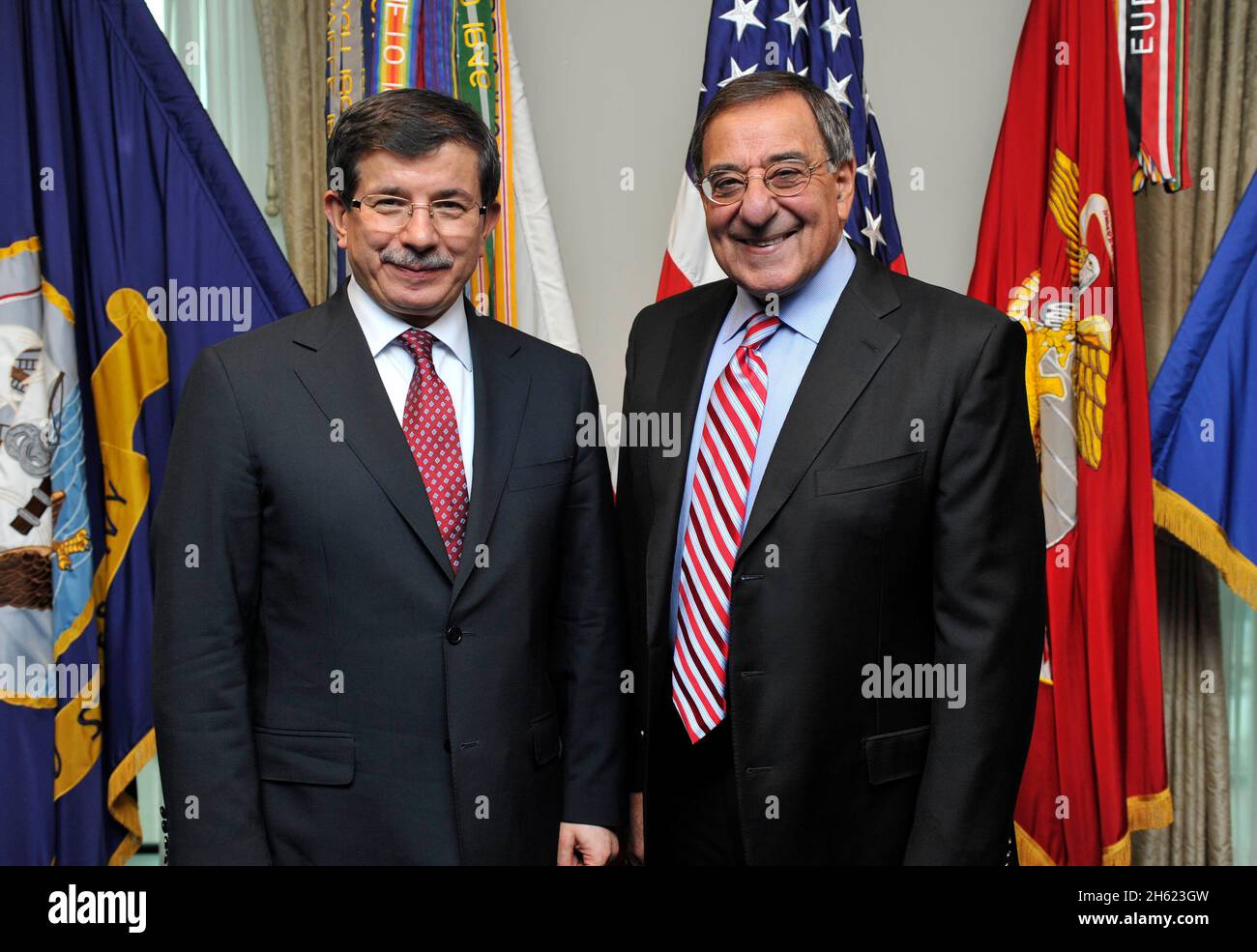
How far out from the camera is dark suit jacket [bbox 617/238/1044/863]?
5.80 feet

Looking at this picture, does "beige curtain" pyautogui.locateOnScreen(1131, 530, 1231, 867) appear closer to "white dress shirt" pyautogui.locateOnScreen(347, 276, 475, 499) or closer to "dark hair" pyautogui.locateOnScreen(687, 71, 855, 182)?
"dark hair" pyautogui.locateOnScreen(687, 71, 855, 182)

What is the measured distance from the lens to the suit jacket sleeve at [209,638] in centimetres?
172

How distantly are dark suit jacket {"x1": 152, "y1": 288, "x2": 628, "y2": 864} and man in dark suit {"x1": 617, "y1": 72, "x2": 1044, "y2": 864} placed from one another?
30 cm

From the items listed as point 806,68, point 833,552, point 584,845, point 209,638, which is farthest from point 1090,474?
point 209,638

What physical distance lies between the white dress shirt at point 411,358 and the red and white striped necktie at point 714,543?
40cm

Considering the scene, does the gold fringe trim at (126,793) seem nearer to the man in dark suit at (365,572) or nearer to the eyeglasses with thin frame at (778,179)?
the man in dark suit at (365,572)

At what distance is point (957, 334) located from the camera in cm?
180

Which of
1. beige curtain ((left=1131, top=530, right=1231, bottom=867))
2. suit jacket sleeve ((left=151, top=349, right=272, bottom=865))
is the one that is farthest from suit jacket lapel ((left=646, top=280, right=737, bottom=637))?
beige curtain ((left=1131, top=530, right=1231, bottom=867))

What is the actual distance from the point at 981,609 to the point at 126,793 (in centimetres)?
226

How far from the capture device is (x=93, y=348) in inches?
111

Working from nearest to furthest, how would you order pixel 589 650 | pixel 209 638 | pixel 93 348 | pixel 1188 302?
pixel 209 638
pixel 589 650
pixel 93 348
pixel 1188 302

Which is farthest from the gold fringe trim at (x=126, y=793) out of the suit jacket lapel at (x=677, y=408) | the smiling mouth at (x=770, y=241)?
the smiling mouth at (x=770, y=241)

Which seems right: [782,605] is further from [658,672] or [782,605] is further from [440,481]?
[440,481]

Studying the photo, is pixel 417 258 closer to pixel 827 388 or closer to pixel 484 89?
pixel 827 388
